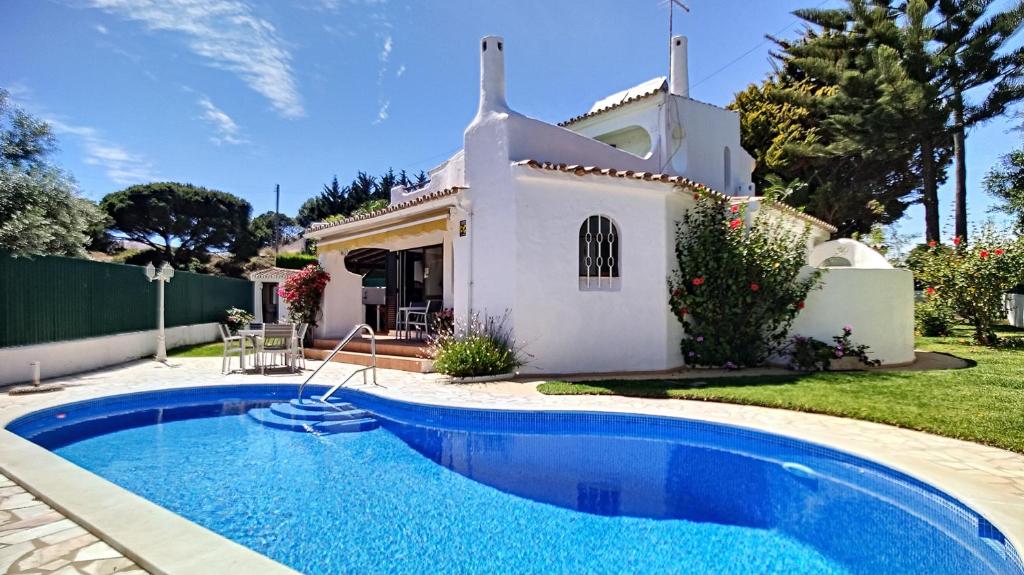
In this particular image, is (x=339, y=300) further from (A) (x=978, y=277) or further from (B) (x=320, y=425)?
(A) (x=978, y=277)

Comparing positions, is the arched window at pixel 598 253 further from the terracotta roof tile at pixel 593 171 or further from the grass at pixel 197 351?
the grass at pixel 197 351

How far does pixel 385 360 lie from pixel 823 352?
43.5 ft

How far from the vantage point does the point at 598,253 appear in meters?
15.2

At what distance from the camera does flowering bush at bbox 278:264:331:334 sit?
19359mm

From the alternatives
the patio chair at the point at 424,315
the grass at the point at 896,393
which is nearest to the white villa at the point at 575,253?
the grass at the point at 896,393

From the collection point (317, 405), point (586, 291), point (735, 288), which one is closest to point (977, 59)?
point (735, 288)

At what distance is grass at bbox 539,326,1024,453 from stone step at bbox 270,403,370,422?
13.9 ft

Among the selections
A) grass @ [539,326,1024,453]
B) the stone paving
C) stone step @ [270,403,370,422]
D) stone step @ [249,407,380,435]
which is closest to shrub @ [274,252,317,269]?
stone step @ [270,403,370,422]

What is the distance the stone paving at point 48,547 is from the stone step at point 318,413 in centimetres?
581

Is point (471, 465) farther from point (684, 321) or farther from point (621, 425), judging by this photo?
point (684, 321)

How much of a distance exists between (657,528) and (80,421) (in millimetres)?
11620

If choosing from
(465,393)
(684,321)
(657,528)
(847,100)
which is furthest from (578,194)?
(847,100)

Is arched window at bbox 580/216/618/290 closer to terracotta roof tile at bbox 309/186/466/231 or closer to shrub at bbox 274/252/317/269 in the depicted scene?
terracotta roof tile at bbox 309/186/466/231

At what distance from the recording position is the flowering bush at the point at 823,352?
14789 mm
